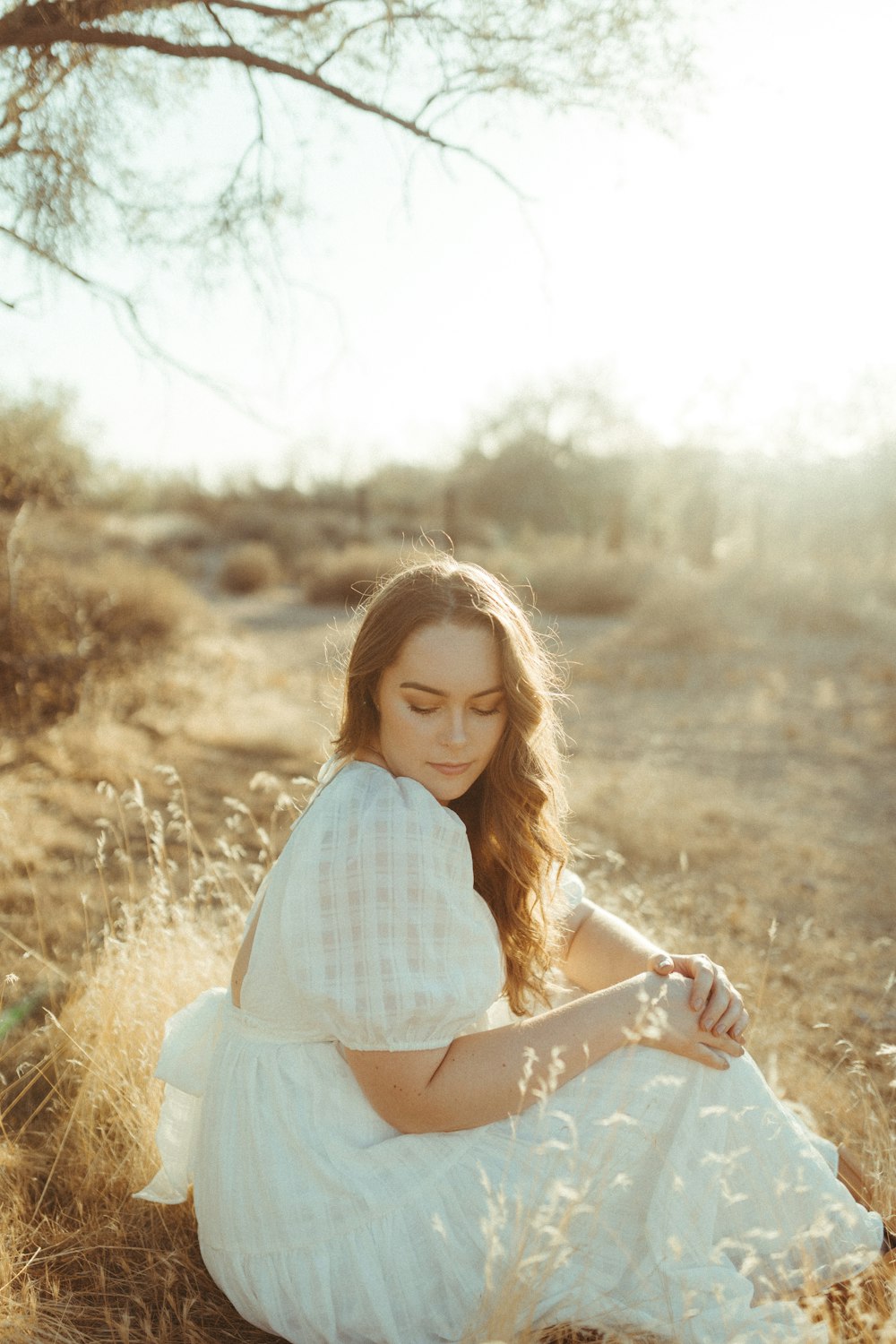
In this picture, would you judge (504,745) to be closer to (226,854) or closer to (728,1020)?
(728,1020)

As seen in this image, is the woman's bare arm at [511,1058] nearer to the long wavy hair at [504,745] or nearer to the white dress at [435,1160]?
the white dress at [435,1160]

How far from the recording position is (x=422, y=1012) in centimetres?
156

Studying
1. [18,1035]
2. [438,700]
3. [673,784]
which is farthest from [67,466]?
[438,700]

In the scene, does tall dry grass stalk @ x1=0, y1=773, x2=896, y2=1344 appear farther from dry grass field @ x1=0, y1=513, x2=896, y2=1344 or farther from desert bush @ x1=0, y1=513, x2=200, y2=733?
desert bush @ x1=0, y1=513, x2=200, y2=733

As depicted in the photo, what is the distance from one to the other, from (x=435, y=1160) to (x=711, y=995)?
1.89 feet

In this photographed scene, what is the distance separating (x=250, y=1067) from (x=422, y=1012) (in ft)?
1.38

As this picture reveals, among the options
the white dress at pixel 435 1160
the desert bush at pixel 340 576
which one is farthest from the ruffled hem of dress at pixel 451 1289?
the desert bush at pixel 340 576

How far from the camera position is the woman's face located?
1.81 meters

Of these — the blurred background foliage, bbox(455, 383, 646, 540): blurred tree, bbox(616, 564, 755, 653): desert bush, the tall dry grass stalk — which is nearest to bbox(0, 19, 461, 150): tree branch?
the blurred background foliage

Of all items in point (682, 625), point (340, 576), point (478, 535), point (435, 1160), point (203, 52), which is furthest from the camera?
point (478, 535)

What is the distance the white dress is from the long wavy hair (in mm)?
175

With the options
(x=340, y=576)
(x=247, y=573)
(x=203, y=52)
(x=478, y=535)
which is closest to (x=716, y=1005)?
(x=203, y=52)

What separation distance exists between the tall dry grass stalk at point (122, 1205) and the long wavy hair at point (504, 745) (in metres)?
0.37

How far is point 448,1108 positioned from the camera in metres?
1.63
